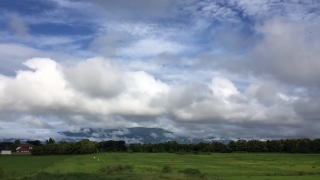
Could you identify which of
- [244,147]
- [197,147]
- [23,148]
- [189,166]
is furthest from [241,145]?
[23,148]

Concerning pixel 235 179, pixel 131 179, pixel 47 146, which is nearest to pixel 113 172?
pixel 131 179

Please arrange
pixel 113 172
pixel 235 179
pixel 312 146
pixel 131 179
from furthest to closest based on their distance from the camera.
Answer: pixel 312 146
pixel 113 172
pixel 235 179
pixel 131 179

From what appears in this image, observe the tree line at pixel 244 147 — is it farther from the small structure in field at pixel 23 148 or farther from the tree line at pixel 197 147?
the small structure in field at pixel 23 148

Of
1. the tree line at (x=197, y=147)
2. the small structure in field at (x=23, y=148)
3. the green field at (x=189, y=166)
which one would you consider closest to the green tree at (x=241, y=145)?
the tree line at (x=197, y=147)

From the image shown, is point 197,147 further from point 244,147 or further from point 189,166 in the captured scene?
point 189,166

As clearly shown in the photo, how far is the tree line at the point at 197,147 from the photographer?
519ft

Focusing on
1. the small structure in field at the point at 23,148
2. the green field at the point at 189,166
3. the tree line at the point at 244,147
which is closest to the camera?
the green field at the point at 189,166

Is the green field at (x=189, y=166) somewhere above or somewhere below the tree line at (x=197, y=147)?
below

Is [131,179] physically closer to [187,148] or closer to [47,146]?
[47,146]

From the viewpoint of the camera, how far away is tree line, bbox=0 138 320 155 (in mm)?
158125

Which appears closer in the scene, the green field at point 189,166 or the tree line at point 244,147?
the green field at point 189,166

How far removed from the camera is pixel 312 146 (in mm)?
171875

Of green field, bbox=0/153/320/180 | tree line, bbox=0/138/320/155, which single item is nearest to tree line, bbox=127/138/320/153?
tree line, bbox=0/138/320/155

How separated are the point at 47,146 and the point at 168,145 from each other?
224ft
